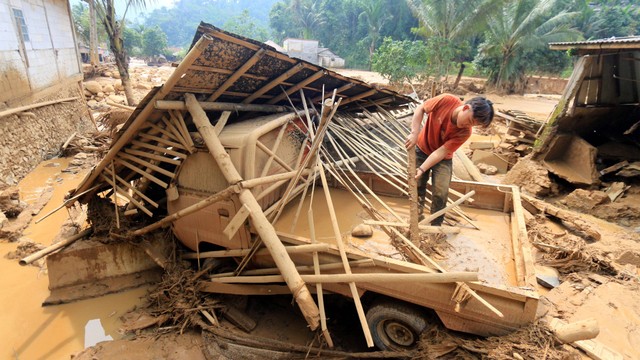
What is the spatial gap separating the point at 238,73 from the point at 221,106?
0.47 metres

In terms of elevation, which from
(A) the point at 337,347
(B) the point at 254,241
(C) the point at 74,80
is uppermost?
(C) the point at 74,80

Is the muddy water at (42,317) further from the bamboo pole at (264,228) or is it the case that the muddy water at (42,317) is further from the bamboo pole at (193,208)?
the bamboo pole at (264,228)

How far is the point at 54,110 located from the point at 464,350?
1127 centimetres

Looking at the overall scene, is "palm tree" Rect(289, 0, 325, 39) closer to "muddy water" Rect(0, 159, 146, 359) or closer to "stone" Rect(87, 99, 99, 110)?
"stone" Rect(87, 99, 99, 110)

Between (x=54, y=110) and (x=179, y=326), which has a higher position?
(x=54, y=110)

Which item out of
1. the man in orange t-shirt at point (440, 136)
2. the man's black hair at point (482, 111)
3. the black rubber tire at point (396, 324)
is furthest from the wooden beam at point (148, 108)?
the black rubber tire at point (396, 324)

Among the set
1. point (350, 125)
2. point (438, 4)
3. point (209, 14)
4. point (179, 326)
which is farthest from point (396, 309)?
point (209, 14)

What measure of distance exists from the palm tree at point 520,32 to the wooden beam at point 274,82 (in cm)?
1627

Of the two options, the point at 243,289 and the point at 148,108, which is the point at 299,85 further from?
the point at 243,289

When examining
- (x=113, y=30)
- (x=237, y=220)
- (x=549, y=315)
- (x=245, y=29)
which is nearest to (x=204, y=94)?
(x=237, y=220)

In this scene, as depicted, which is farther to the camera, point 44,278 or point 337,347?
point 44,278

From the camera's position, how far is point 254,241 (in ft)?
10.6

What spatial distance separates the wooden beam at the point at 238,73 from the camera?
3.04 metres

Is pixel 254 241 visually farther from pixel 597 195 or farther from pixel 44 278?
pixel 597 195
